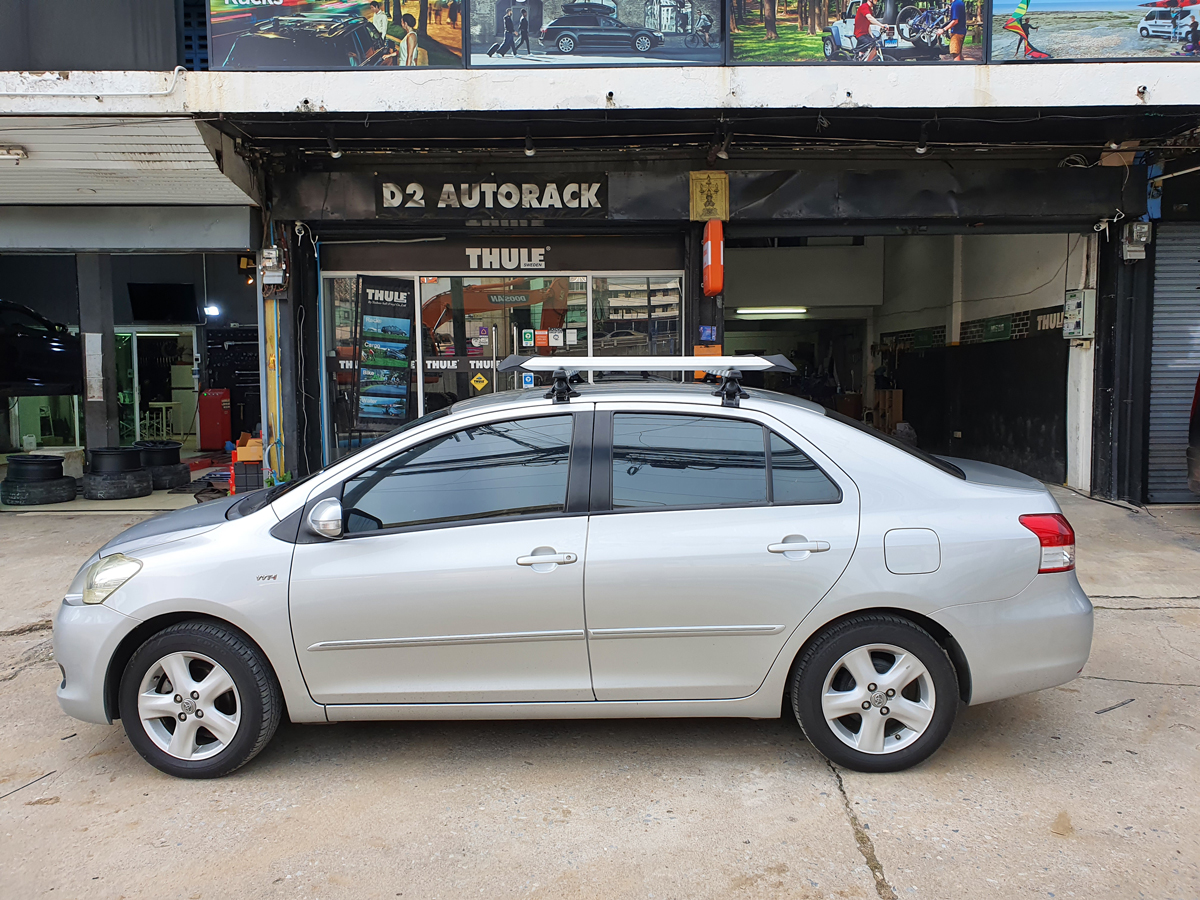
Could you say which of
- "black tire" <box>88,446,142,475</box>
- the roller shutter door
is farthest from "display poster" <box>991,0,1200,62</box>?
"black tire" <box>88,446,142,475</box>

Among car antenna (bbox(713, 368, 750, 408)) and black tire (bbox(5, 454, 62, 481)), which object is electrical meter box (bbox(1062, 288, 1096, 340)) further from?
black tire (bbox(5, 454, 62, 481))

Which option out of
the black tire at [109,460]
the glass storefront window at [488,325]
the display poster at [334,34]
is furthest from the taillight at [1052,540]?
the black tire at [109,460]

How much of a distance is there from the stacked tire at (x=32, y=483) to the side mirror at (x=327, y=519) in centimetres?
801

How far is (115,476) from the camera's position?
9.78 meters

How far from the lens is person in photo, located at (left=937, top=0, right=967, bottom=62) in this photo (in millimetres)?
7379

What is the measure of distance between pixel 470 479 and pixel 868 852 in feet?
6.89

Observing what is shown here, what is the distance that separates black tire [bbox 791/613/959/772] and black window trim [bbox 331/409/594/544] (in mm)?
1157

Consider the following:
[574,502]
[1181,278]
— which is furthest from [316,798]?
Answer: [1181,278]

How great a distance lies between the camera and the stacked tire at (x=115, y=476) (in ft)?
32.0

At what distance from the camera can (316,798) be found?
3.31 meters

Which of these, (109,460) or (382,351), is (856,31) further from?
(109,460)

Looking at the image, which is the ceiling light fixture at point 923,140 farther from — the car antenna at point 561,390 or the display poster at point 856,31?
the car antenna at point 561,390

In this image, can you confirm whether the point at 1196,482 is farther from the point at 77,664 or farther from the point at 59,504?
the point at 59,504

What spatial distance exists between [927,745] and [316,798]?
2.52 m
